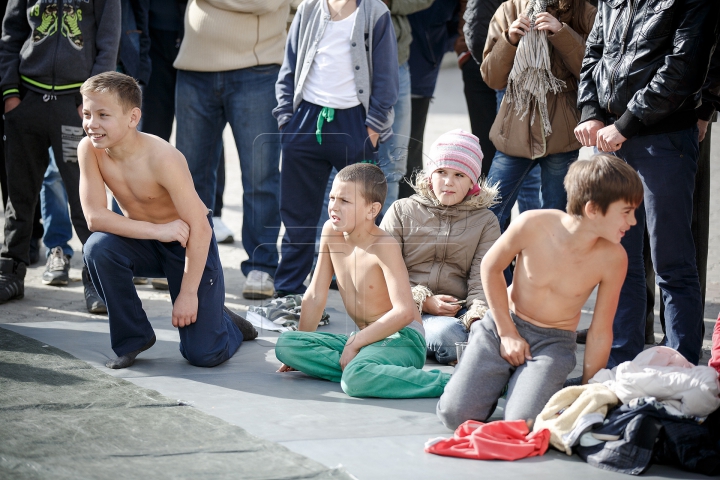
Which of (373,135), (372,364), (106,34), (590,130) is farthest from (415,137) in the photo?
(372,364)

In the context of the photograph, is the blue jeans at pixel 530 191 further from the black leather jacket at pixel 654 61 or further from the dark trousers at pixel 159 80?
the dark trousers at pixel 159 80

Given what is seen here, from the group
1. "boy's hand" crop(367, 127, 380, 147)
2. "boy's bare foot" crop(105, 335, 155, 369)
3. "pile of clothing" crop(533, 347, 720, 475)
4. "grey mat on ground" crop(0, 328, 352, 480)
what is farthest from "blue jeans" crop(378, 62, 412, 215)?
"pile of clothing" crop(533, 347, 720, 475)

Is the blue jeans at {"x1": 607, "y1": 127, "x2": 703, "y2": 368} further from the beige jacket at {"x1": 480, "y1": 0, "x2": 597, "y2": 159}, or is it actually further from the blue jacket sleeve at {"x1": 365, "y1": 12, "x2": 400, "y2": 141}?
the blue jacket sleeve at {"x1": 365, "y1": 12, "x2": 400, "y2": 141}

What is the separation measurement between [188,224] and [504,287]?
1.35m

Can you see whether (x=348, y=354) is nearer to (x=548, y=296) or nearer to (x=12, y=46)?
(x=548, y=296)

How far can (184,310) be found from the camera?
3.76 meters

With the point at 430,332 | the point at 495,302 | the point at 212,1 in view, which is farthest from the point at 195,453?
the point at 212,1

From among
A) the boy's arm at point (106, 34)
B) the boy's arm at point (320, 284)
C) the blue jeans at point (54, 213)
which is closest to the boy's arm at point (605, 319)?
the boy's arm at point (320, 284)

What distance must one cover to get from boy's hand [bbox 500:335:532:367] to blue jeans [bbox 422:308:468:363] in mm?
761

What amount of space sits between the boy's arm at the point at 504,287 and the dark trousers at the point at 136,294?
1.25m

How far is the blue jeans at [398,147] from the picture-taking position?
16.7 feet

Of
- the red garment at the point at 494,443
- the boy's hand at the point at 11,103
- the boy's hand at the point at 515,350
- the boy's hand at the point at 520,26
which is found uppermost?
the boy's hand at the point at 520,26

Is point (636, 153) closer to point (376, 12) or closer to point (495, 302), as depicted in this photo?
point (495, 302)

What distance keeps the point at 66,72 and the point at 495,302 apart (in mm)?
2789
